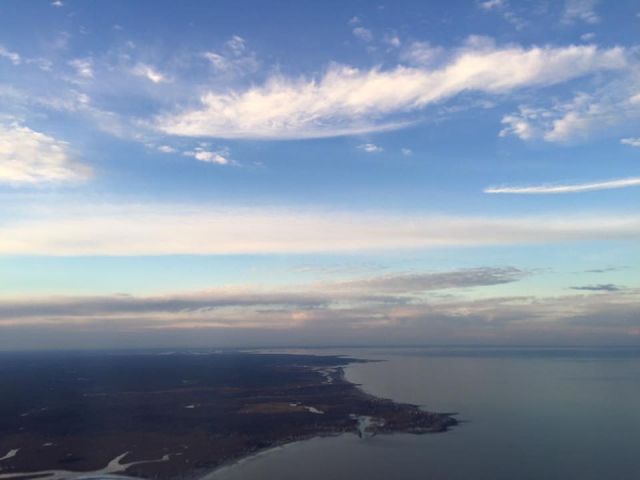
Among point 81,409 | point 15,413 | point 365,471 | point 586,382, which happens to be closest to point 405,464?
point 365,471

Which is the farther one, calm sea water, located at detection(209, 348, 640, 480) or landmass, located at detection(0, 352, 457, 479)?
landmass, located at detection(0, 352, 457, 479)

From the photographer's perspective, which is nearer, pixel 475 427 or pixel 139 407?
pixel 475 427

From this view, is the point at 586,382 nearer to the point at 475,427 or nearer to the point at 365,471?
the point at 475,427

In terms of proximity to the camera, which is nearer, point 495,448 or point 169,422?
point 495,448

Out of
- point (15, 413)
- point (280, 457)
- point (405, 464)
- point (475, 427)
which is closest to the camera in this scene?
point (405, 464)

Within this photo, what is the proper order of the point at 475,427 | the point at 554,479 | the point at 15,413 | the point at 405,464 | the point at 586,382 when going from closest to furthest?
the point at 554,479
the point at 405,464
the point at 475,427
the point at 15,413
the point at 586,382

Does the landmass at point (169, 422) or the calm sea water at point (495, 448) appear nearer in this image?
the calm sea water at point (495, 448)

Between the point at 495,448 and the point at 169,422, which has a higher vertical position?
the point at 169,422
